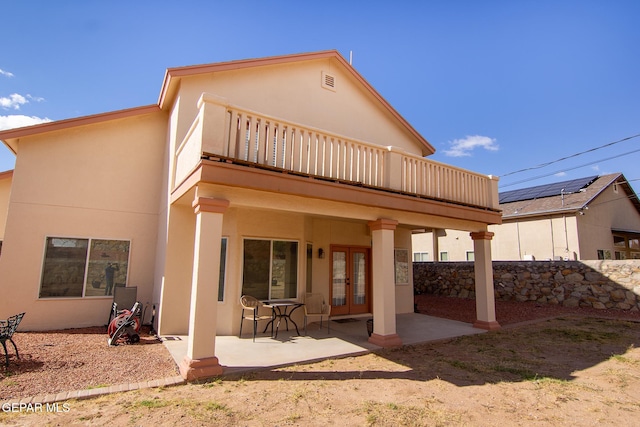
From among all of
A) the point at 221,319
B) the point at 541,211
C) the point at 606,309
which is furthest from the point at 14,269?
the point at 541,211

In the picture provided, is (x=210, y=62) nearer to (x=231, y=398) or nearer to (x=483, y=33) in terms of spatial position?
(x=231, y=398)

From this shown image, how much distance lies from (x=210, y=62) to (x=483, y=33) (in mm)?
8664

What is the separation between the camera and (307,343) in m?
6.83

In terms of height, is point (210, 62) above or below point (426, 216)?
above

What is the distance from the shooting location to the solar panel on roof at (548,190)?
17.8 metres

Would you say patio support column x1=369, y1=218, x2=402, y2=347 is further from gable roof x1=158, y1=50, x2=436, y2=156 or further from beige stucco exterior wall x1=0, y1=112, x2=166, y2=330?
beige stucco exterior wall x1=0, y1=112, x2=166, y2=330

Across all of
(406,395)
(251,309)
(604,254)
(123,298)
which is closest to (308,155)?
(251,309)

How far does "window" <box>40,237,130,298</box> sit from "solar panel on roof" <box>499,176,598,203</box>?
20158 mm

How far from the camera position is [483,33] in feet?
35.0

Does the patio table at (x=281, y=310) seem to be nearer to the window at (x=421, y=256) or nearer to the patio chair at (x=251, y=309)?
the patio chair at (x=251, y=309)

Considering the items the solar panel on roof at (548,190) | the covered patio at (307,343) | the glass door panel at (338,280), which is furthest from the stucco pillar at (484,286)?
the solar panel on roof at (548,190)

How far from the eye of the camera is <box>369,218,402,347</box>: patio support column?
6688 millimetres

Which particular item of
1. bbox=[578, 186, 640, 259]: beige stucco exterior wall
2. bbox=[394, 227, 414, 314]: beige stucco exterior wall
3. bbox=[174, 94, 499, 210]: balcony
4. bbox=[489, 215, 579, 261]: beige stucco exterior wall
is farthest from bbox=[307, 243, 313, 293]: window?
bbox=[578, 186, 640, 259]: beige stucco exterior wall

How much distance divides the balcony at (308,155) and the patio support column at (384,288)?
0.93m
